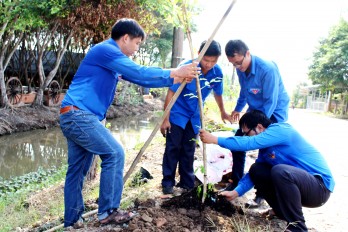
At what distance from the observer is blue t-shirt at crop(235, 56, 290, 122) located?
3.44 meters

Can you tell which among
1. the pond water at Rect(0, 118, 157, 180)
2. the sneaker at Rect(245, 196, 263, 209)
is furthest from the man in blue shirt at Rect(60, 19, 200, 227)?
the pond water at Rect(0, 118, 157, 180)

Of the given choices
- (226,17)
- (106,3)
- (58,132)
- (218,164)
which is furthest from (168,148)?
(58,132)

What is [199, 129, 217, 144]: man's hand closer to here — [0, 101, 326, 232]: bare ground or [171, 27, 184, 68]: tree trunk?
[0, 101, 326, 232]: bare ground

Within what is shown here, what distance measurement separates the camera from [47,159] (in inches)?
333

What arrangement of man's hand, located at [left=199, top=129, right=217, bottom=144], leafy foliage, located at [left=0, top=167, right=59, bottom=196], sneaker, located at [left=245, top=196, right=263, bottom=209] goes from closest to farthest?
man's hand, located at [left=199, top=129, right=217, bottom=144], sneaker, located at [left=245, top=196, right=263, bottom=209], leafy foliage, located at [left=0, top=167, right=59, bottom=196]

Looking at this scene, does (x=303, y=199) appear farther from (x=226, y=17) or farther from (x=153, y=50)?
(x=153, y=50)

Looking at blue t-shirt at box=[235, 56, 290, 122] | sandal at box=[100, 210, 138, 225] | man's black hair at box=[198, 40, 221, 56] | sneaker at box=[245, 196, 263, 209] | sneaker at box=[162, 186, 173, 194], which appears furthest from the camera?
sneaker at box=[162, 186, 173, 194]

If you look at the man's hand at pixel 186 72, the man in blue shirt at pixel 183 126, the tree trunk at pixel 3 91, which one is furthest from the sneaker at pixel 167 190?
the tree trunk at pixel 3 91

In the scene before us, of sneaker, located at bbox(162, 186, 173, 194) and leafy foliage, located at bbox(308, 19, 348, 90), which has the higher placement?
leafy foliage, located at bbox(308, 19, 348, 90)

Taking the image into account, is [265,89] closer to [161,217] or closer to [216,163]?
[216,163]

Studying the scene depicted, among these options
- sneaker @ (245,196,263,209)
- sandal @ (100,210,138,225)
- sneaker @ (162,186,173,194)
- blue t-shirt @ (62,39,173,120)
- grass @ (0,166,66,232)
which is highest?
blue t-shirt @ (62,39,173,120)

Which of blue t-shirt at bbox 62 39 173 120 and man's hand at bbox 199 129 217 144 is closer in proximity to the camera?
blue t-shirt at bbox 62 39 173 120

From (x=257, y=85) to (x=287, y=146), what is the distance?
0.92 m

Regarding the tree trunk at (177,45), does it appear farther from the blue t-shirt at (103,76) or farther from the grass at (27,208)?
the blue t-shirt at (103,76)
